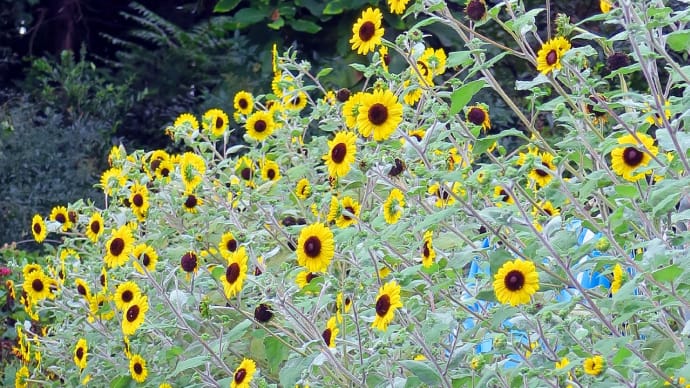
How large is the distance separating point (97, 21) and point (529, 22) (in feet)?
24.3

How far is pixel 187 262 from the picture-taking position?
244cm

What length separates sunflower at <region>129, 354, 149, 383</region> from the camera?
2.66 m

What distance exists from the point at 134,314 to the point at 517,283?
110 centimetres

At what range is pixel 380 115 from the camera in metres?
1.99

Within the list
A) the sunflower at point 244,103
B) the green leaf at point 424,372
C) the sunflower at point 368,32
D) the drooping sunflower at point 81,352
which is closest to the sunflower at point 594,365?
the green leaf at point 424,372

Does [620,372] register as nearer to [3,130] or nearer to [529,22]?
[529,22]

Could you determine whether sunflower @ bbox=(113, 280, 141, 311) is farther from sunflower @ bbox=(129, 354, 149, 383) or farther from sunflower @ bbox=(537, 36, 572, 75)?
sunflower @ bbox=(537, 36, 572, 75)

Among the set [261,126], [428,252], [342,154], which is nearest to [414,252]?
[428,252]

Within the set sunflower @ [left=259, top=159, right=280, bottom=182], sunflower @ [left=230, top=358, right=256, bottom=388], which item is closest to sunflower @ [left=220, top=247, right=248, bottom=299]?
sunflower @ [left=230, top=358, right=256, bottom=388]

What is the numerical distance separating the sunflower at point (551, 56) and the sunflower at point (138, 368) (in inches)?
48.9

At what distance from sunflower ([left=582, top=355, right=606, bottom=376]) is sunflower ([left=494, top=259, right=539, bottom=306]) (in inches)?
5.3

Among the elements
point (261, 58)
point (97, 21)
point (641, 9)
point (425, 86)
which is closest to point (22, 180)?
point (261, 58)

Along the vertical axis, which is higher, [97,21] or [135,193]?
[135,193]

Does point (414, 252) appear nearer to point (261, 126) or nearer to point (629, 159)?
point (629, 159)
